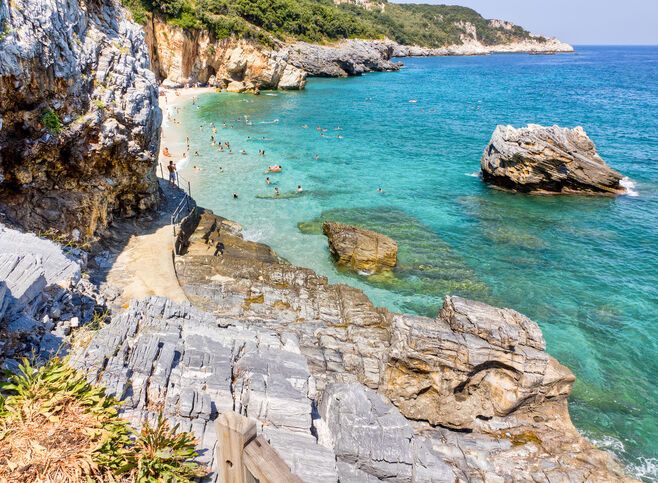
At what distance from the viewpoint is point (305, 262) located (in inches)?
961

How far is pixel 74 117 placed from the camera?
17.3 metres

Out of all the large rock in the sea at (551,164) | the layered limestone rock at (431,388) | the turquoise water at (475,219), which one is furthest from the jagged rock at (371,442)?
the large rock in the sea at (551,164)

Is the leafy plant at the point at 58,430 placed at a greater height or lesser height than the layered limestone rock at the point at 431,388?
greater

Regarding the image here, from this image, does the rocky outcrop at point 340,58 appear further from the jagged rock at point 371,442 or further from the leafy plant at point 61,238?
the jagged rock at point 371,442

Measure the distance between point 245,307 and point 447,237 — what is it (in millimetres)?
16145

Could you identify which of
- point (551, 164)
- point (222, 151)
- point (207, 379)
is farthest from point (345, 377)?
point (222, 151)

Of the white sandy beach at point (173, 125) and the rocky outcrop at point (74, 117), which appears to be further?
the white sandy beach at point (173, 125)

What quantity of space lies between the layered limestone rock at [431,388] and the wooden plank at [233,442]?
4593 mm

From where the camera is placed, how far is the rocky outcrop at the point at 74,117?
14.8 metres

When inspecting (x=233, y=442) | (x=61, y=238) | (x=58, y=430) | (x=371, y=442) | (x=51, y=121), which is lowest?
(x=371, y=442)

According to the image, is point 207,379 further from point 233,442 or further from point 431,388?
point 431,388

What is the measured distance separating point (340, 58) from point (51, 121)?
359ft

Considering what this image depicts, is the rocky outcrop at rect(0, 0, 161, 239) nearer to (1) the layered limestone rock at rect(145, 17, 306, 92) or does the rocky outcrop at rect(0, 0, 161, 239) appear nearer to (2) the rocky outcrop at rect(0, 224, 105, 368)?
(2) the rocky outcrop at rect(0, 224, 105, 368)

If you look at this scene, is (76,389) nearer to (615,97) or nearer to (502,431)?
(502,431)
